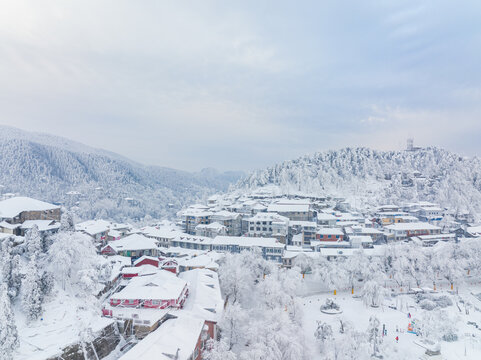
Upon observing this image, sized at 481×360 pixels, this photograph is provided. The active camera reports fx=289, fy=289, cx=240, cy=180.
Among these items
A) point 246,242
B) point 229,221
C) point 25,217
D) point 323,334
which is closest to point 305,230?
point 246,242

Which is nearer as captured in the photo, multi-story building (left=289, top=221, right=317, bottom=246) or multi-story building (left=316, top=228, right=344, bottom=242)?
multi-story building (left=316, top=228, right=344, bottom=242)

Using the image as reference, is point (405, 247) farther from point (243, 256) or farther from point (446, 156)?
point (446, 156)

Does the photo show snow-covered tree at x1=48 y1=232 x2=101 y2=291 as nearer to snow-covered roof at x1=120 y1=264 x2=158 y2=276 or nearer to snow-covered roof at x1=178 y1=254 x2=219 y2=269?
snow-covered roof at x1=120 y1=264 x2=158 y2=276

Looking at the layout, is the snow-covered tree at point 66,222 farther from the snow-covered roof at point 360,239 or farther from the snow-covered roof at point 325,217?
the snow-covered roof at point 325,217

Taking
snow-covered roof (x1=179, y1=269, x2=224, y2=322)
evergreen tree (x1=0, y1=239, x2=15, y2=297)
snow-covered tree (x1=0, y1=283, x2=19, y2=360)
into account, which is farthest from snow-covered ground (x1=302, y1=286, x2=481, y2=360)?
evergreen tree (x1=0, y1=239, x2=15, y2=297)

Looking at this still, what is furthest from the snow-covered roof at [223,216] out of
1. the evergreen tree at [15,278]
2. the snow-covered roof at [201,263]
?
the evergreen tree at [15,278]

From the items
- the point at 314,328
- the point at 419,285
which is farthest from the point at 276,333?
the point at 419,285

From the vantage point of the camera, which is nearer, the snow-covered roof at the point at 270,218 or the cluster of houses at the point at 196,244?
the cluster of houses at the point at 196,244
